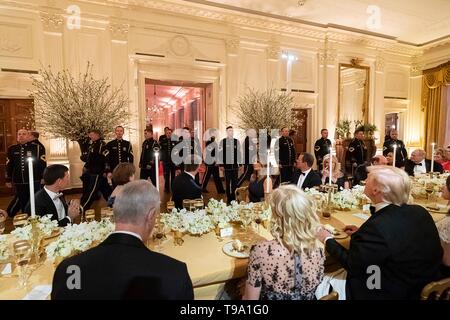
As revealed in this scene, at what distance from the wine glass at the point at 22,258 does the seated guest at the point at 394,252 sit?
5.74 feet

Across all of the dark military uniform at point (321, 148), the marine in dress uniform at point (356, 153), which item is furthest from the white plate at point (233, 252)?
the marine in dress uniform at point (356, 153)

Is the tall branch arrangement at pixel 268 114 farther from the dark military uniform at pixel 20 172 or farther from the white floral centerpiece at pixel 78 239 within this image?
the white floral centerpiece at pixel 78 239

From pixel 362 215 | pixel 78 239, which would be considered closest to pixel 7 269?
pixel 78 239

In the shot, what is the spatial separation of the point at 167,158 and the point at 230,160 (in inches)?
67.0

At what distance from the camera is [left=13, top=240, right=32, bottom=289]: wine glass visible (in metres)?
1.54

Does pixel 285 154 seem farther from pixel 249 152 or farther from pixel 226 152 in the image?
pixel 226 152

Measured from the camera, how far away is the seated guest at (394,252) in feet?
5.35

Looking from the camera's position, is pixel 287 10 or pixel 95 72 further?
pixel 287 10

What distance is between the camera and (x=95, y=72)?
22.5 feet

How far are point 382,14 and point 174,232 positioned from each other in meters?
9.31

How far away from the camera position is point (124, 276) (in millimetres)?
1084

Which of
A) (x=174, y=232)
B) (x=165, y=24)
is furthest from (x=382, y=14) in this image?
(x=174, y=232)
